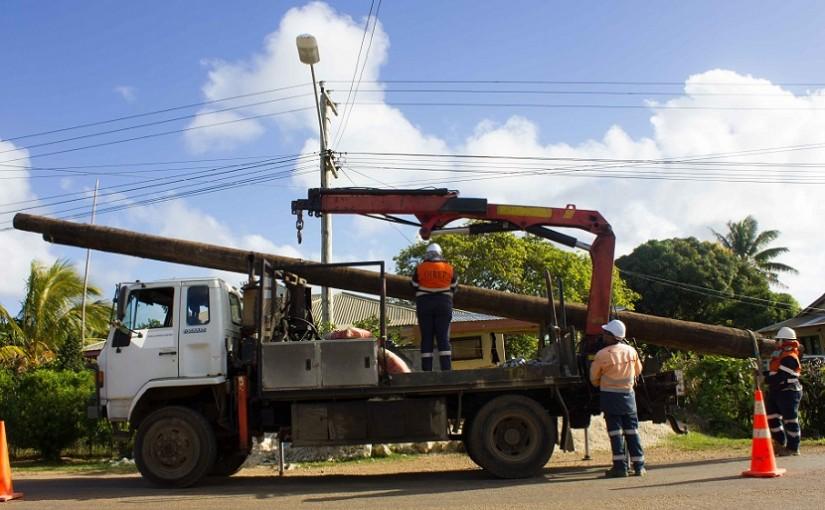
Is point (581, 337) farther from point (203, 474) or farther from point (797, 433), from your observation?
point (203, 474)

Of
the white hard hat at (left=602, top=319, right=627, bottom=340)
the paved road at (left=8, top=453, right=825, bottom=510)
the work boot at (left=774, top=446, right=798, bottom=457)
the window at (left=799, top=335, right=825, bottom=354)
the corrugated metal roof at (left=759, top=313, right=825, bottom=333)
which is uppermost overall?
the corrugated metal roof at (left=759, top=313, right=825, bottom=333)

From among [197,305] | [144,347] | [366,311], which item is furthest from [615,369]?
[366,311]

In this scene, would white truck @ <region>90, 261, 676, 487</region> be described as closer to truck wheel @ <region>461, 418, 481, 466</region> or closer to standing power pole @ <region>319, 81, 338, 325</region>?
truck wheel @ <region>461, 418, 481, 466</region>

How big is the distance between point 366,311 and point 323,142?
1280 centimetres

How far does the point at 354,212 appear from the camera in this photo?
10.5 meters

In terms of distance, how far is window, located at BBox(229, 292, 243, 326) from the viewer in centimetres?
999

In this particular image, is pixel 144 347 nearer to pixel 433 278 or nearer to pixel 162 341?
pixel 162 341

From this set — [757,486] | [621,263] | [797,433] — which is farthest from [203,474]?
[621,263]

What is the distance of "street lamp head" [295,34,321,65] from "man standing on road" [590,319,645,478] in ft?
36.4

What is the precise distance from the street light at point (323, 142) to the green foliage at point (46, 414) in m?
5.01

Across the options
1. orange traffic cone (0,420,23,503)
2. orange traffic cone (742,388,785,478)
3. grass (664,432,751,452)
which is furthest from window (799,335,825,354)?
orange traffic cone (0,420,23,503)

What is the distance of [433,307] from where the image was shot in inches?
382

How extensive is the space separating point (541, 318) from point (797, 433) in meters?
3.77

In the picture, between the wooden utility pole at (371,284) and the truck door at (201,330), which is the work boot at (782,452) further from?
the truck door at (201,330)
